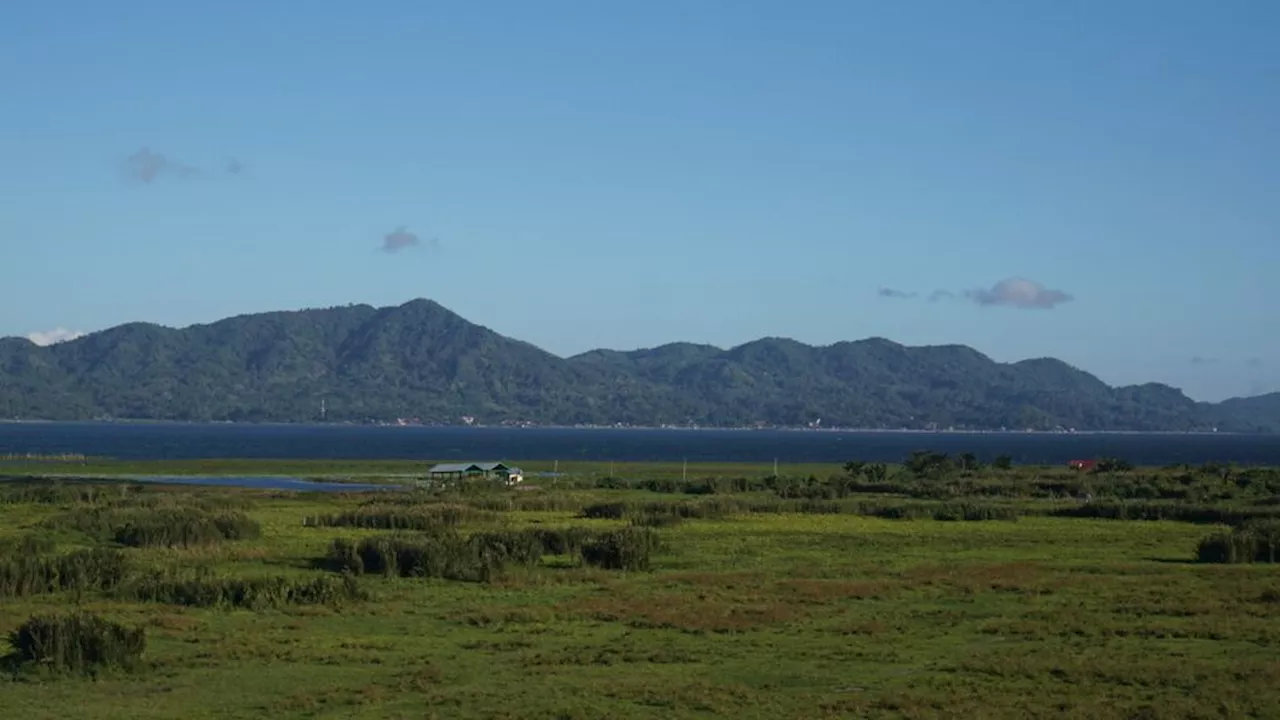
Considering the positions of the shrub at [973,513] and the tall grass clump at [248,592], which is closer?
the tall grass clump at [248,592]

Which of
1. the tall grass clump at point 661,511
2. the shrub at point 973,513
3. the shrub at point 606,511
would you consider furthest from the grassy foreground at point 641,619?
the shrub at point 973,513

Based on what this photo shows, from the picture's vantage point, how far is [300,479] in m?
95.8

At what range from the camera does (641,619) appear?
2741cm

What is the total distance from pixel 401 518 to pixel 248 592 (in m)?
20.2

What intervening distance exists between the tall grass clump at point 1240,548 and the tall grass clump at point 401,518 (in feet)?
73.0

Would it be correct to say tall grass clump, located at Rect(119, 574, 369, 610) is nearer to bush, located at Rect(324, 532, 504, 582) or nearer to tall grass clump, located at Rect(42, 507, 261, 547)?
bush, located at Rect(324, 532, 504, 582)

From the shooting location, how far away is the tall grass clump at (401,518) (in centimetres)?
4909

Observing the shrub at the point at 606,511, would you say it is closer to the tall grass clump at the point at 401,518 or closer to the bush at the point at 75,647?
the tall grass clump at the point at 401,518

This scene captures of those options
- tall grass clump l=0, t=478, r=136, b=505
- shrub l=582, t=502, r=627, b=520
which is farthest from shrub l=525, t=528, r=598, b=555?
tall grass clump l=0, t=478, r=136, b=505

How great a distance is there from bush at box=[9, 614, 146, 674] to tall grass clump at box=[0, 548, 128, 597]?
8.23 metres

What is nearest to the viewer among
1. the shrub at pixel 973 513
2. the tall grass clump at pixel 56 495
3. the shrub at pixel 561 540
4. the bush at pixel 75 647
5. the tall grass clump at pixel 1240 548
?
the bush at pixel 75 647

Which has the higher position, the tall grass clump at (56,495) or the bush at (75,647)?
the tall grass clump at (56,495)

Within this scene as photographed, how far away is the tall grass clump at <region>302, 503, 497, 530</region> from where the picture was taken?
49.1m

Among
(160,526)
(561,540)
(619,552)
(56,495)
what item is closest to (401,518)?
(160,526)
